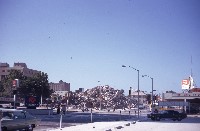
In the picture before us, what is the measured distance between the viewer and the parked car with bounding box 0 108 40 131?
58.7 feet

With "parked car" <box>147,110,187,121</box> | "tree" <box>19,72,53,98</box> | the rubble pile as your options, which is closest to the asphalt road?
"parked car" <box>147,110,187,121</box>

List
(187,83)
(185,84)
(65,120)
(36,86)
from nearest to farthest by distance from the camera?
(65,120) < (36,86) < (187,83) < (185,84)

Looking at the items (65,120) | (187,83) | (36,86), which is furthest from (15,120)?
(187,83)

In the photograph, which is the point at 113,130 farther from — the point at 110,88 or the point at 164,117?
the point at 110,88

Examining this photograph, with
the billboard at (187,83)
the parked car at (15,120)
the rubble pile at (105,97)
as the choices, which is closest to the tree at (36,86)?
the rubble pile at (105,97)

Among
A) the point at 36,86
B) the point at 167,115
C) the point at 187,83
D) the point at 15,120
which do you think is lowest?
the point at 167,115

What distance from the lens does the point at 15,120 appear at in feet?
61.6

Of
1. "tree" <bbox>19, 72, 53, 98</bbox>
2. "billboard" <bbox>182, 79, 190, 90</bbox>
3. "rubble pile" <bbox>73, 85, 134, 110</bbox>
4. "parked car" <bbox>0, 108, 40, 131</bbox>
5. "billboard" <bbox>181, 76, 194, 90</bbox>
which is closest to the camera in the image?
"parked car" <bbox>0, 108, 40, 131</bbox>

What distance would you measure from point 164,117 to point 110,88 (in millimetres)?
115467

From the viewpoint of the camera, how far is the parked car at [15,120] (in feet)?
58.7

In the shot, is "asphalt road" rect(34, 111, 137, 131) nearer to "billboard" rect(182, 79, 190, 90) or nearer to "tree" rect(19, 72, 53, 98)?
"tree" rect(19, 72, 53, 98)

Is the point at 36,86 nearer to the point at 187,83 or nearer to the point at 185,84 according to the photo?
the point at 185,84

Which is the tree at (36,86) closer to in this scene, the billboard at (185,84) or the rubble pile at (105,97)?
the rubble pile at (105,97)

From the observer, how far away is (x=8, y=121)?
1803 centimetres
